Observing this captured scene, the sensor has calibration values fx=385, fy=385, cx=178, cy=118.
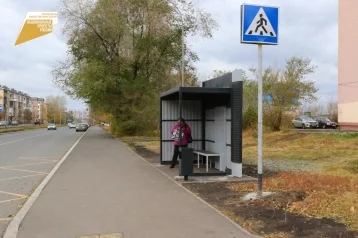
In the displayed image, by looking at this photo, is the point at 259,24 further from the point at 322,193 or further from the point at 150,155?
the point at 150,155

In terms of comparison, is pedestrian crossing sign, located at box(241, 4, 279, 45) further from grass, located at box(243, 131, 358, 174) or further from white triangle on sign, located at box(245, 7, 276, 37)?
grass, located at box(243, 131, 358, 174)

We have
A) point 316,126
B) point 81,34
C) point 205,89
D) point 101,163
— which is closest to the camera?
point 205,89

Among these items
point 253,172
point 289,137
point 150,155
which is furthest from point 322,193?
point 289,137

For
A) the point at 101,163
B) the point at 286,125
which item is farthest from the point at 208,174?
the point at 286,125

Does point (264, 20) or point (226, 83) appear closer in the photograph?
point (264, 20)

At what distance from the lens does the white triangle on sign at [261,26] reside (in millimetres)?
7523

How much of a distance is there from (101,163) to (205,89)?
5993mm

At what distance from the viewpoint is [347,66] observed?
29.5 metres

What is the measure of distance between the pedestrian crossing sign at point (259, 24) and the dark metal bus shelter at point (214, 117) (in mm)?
2368

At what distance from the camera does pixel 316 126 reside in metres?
42.1

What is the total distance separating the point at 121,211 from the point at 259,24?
4.40m

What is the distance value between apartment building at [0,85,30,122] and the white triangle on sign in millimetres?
104023

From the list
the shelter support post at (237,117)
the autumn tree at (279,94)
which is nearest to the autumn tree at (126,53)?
the autumn tree at (279,94)

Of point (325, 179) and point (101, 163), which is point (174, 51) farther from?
point (325, 179)
